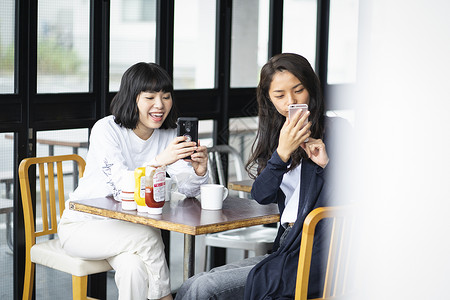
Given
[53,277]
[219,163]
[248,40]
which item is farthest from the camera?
[248,40]

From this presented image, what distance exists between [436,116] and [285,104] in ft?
4.83

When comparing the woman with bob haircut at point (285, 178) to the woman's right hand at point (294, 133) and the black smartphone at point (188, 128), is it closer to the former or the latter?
the woman's right hand at point (294, 133)

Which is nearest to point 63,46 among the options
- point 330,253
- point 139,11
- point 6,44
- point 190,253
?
point 6,44

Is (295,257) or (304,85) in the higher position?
(304,85)

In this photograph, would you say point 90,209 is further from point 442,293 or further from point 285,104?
point 442,293

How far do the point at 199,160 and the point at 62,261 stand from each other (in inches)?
25.1

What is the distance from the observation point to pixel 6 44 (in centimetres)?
240

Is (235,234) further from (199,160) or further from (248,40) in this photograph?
(248,40)

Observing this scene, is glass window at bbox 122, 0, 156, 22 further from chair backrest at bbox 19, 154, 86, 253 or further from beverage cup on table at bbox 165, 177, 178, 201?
beverage cup on table at bbox 165, 177, 178, 201

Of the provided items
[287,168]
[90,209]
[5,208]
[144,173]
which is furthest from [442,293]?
[5,208]

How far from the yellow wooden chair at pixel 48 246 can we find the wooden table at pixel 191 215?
0.81 feet

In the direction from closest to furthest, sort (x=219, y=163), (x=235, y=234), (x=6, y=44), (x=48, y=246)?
(x=48, y=246), (x=6, y=44), (x=235, y=234), (x=219, y=163)

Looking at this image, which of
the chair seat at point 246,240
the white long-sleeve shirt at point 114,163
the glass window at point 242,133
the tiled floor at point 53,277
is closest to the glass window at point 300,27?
the glass window at point 242,133

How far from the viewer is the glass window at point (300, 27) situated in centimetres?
374
